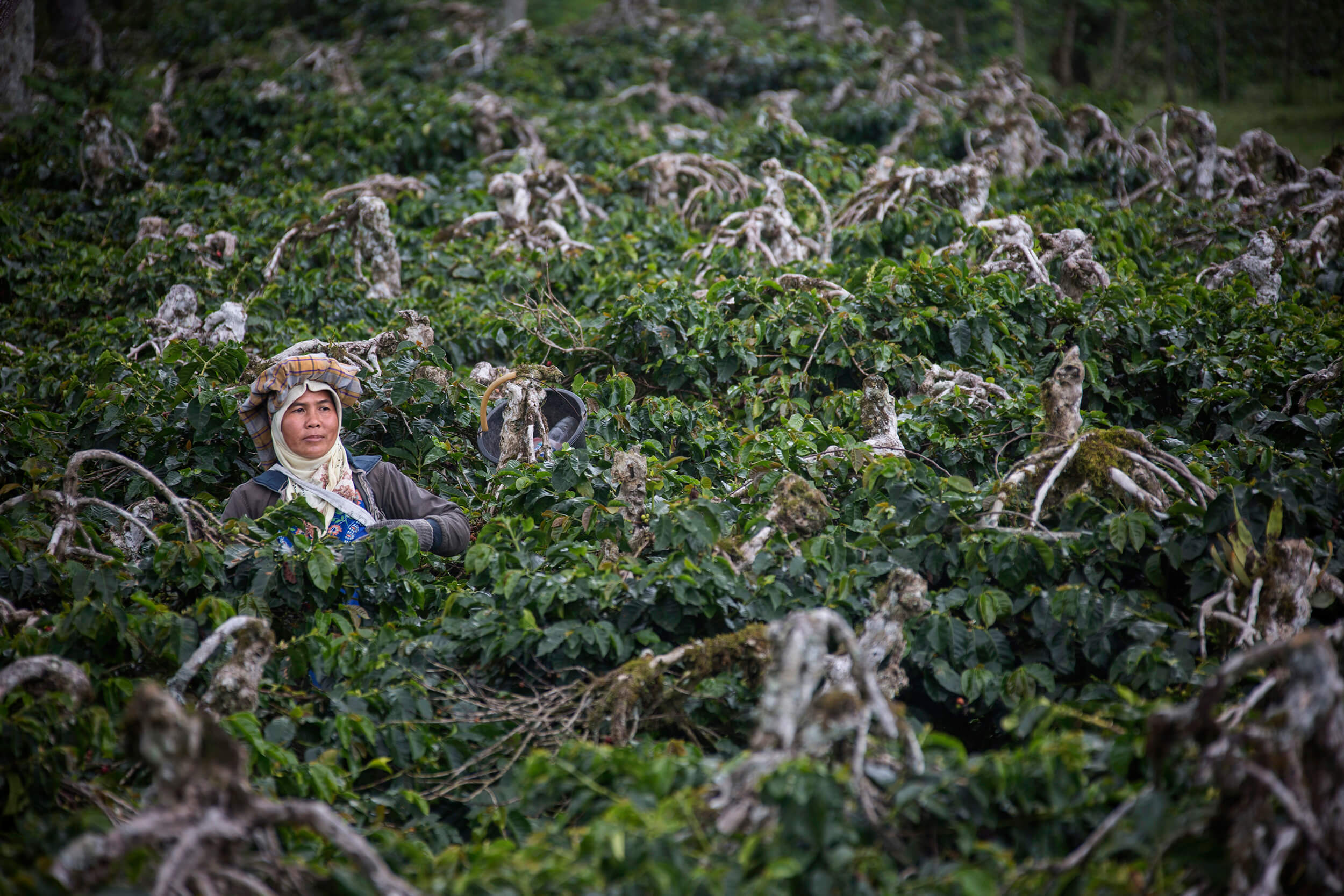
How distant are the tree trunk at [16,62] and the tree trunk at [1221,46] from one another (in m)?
16.3

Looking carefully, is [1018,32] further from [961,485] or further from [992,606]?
[992,606]

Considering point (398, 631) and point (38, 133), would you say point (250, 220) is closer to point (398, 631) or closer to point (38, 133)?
point (38, 133)

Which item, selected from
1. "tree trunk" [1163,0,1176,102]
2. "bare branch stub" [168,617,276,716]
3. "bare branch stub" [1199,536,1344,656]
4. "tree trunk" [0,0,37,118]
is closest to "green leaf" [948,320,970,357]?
"bare branch stub" [1199,536,1344,656]

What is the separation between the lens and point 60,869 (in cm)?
204

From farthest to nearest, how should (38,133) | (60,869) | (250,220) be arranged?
(38,133) → (250,220) → (60,869)

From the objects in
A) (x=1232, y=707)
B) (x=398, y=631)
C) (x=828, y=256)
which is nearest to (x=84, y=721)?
(x=398, y=631)

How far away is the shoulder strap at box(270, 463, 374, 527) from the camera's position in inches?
157

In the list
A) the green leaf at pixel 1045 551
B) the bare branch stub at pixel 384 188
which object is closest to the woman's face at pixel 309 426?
the green leaf at pixel 1045 551

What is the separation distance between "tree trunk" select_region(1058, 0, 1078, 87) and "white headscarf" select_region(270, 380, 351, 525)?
56.0 feet

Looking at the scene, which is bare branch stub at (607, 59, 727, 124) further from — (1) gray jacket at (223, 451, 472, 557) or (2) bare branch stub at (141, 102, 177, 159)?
(1) gray jacket at (223, 451, 472, 557)

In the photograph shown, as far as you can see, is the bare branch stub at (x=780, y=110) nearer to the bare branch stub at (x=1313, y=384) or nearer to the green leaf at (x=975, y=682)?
the bare branch stub at (x=1313, y=384)

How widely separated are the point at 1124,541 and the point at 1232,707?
932 mm

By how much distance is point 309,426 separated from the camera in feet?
13.0

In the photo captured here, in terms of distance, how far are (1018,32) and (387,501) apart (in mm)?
17105
